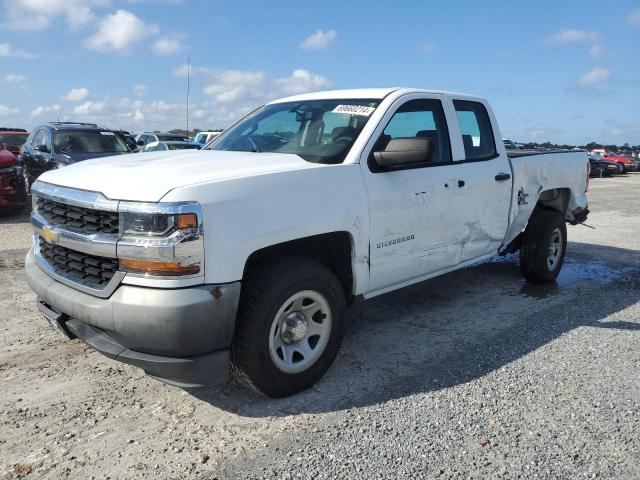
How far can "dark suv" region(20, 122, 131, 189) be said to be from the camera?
10.1 metres

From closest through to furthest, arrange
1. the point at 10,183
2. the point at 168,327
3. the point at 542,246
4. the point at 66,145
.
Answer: the point at 168,327
the point at 542,246
the point at 10,183
the point at 66,145

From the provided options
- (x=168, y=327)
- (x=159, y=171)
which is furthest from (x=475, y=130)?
(x=168, y=327)

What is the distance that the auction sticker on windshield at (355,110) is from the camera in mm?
4004

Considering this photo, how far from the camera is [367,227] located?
3674 mm

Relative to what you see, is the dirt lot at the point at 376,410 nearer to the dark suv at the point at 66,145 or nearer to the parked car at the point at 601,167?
the dark suv at the point at 66,145

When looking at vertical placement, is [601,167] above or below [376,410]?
above

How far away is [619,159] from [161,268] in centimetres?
3549

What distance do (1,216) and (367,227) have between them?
939 cm

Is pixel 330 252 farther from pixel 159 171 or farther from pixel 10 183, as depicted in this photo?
pixel 10 183

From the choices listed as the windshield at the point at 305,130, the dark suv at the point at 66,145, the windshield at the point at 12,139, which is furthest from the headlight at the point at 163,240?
the windshield at the point at 12,139

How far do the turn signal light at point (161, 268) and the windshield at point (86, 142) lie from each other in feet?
28.0

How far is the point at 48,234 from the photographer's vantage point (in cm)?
332

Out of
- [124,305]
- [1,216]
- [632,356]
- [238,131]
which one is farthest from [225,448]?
[1,216]

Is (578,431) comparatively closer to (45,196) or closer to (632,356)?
(632,356)
